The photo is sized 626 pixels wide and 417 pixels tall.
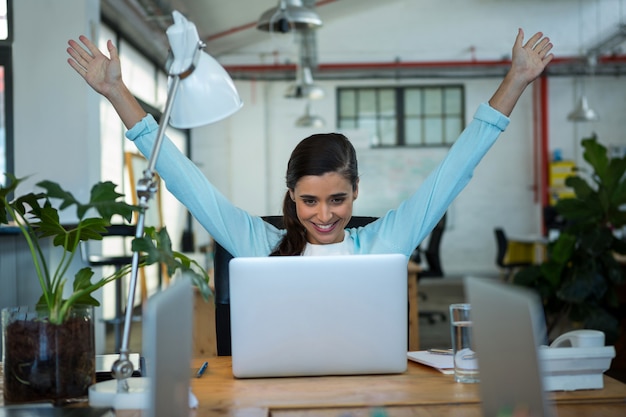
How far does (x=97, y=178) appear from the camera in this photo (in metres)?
5.66

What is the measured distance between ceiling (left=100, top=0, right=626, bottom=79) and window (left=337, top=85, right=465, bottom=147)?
33cm

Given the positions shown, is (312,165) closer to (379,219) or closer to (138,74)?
(379,219)

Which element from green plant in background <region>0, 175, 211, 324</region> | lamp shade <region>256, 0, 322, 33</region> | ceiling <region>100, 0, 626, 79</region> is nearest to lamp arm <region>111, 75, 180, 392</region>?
green plant in background <region>0, 175, 211, 324</region>

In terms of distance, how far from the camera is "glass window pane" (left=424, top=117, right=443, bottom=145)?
12.3 m

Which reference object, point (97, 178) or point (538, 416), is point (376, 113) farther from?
point (538, 416)

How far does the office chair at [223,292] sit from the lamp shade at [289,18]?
3.43 meters

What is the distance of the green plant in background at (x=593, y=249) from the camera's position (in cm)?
486

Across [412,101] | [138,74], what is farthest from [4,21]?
[412,101]

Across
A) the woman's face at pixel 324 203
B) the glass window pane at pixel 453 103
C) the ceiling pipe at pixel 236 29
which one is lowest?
the woman's face at pixel 324 203

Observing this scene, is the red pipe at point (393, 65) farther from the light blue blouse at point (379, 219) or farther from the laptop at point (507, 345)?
the laptop at point (507, 345)

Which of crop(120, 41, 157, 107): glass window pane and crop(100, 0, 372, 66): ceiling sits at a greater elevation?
crop(100, 0, 372, 66): ceiling

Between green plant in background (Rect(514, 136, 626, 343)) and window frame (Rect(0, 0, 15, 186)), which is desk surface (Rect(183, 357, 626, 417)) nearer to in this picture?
green plant in background (Rect(514, 136, 626, 343))

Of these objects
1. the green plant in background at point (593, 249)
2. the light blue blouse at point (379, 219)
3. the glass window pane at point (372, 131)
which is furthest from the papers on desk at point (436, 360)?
the glass window pane at point (372, 131)

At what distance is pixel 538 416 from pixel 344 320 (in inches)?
24.5
